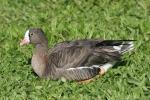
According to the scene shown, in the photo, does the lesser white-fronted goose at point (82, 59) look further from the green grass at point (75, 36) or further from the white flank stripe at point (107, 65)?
the green grass at point (75, 36)

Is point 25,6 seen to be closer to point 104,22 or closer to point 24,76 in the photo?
point 104,22

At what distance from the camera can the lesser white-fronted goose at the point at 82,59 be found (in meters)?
9.11

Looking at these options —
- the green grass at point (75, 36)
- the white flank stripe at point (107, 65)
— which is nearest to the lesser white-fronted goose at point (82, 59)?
the white flank stripe at point (107, 65)

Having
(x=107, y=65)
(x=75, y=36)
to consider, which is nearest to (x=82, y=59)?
(x=107, y=65)

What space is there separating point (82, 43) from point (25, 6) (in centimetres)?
430

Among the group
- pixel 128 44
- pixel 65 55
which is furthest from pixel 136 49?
pixel 65 55

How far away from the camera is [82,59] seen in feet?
29.9

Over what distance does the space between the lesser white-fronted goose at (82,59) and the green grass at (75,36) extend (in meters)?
0.18

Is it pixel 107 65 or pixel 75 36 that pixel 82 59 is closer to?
pixel 107 65

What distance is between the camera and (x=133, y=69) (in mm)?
8922

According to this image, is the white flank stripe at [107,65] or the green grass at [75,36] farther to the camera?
the white flank stripe at [107,65]

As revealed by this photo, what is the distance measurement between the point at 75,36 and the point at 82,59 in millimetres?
1902

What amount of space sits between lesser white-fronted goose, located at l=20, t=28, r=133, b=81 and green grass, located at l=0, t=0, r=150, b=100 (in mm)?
179

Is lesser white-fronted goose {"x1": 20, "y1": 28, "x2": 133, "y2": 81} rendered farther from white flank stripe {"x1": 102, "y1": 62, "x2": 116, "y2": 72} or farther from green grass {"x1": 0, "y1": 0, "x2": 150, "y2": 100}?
green grass {"x1": 0, "y1": 0, "x2": 150, "y2": 100}
